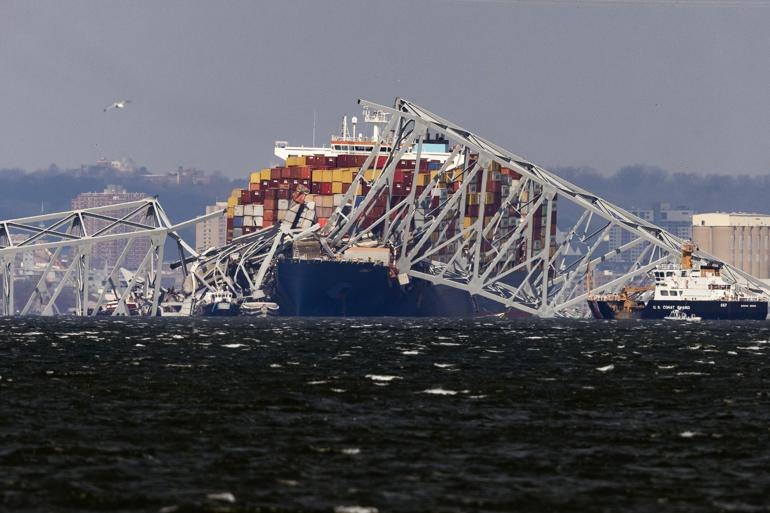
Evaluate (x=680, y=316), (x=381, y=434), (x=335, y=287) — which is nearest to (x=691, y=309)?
(x=680, y=316)

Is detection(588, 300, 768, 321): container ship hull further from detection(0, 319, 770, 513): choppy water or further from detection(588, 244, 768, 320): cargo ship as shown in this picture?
detection(0, 319, 770, 513): choppy water

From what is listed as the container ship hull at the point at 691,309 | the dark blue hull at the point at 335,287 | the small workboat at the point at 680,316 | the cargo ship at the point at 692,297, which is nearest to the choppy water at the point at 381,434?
the small workboat at the point at 680,316

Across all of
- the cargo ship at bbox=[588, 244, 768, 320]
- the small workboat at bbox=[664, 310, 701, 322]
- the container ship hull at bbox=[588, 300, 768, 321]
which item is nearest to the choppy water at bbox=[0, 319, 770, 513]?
the small workboat at bbox=[664, 310, 701, 322]

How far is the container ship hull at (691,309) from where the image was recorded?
185m

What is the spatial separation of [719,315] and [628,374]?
124 meters

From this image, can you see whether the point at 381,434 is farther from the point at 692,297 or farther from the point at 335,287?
the point at 335,287

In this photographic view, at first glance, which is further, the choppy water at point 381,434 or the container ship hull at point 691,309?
the container ship hull at point 691,309

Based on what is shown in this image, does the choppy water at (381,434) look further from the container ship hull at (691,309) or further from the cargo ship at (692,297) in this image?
the container ship hull at (691,309)

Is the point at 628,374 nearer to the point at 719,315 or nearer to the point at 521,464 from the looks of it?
the point at 521,464

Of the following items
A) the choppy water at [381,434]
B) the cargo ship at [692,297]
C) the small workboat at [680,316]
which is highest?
the cargo ship at [692,297]

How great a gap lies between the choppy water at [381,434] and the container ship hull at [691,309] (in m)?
109

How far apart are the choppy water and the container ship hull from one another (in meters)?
109

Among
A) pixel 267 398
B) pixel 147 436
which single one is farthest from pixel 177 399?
pixel 147 436

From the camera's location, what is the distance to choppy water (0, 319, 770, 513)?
3116 centimetres
